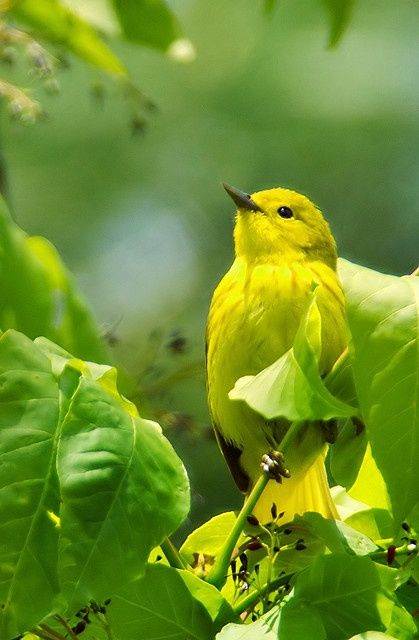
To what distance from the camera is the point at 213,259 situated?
854 centimetres

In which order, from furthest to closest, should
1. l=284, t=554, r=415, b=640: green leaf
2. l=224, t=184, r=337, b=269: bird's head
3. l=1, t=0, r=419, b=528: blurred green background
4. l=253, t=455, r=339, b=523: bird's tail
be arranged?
l=1, t=0, r=419, b=528: blurred green background → l=224, t=184, r=337, b=269: bird's head → l=253, t=455, r=339, b=523: bird's tail → l=284, t=554, r=415, b=640: green leaf

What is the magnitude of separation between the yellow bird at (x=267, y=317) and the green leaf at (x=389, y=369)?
1.33m

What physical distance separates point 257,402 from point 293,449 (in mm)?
1426

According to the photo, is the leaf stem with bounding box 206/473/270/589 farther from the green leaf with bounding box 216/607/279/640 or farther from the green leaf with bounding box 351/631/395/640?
the green leaf with bounding box 351/631/395/640

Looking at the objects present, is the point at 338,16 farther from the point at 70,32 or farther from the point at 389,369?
the point at 389,369

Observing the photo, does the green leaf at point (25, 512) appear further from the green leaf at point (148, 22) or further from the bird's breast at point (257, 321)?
the bird's breast at point (257, 321)

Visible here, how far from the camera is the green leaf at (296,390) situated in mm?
1355

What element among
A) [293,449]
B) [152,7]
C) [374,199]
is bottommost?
[374,199]

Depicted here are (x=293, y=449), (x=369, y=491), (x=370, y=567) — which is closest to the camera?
(x=370, y=567)

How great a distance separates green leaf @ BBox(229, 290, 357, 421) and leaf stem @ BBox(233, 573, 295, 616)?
0.30 metres

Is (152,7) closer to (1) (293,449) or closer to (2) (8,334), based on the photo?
(2) (8,334)

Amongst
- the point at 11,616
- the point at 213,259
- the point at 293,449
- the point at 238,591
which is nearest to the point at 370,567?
the point at 238,591

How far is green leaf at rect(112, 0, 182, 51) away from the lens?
172 cm

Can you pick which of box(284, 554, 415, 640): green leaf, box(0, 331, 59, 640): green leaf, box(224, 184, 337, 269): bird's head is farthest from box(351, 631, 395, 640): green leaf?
box(224, 184, 337, 269): bird's head
